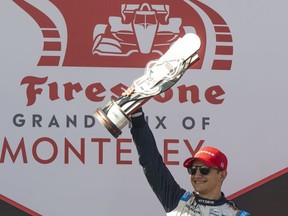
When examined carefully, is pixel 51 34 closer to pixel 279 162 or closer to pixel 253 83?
pixel 253 83

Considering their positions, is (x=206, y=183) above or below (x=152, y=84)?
below

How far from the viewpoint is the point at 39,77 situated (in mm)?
2732

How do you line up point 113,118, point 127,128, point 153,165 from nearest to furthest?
point 113,118, point 153,165, point 127,128

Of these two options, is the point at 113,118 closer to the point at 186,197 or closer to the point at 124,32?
the point at 186,197

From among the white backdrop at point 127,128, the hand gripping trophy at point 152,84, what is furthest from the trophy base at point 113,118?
the white backdrop at point 127,128

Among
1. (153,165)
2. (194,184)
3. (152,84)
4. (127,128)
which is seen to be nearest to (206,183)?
(194,184)

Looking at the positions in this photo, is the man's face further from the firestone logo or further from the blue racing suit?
the firestone logo

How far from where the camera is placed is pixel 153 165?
2238mm

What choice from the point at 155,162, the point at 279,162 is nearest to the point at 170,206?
the point at 155,162

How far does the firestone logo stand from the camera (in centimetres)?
272

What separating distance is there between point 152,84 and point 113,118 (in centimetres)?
18

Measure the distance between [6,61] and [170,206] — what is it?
953 mm

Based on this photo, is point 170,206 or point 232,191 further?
point 232,191

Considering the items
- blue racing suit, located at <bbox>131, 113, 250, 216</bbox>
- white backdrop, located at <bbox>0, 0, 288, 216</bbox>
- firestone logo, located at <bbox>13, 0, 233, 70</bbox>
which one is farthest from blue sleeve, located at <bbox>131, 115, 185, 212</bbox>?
firestone logo, located at <bbox>13, 0, 233, 70</bbox>
